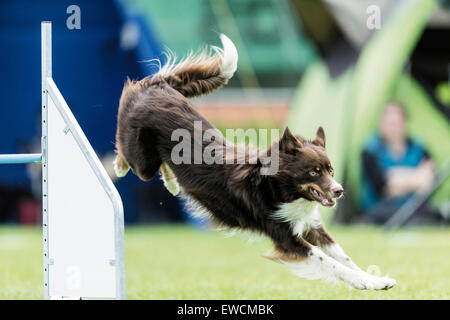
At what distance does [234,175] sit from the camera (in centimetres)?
451

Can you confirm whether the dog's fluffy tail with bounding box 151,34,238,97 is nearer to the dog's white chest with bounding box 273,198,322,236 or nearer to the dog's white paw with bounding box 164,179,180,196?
the dog's white paw with bounding box 164,179,180,196

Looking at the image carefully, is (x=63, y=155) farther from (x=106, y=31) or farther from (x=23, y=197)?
(x=23, y=197)

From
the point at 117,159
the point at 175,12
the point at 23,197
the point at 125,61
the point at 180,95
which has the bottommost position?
the point at 23,197

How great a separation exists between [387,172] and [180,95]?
18.7 feet

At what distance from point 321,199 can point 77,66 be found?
6000 millimetres

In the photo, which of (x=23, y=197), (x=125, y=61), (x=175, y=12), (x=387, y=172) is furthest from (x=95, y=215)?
(x=175, y=12)

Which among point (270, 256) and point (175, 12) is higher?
point (175, 12)

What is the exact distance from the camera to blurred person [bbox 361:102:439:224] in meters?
10.0

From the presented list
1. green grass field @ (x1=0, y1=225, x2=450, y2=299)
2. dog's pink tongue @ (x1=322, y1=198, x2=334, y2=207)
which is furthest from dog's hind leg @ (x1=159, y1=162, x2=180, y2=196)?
dog's pink tongue @ (x1=322, y1=198, x2=334, y2=207)

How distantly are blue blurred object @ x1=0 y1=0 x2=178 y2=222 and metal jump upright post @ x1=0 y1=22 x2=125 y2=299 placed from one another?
11.7 feet

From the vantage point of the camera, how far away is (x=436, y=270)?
19.4ft

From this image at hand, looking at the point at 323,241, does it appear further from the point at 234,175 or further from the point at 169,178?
the point at 169,178

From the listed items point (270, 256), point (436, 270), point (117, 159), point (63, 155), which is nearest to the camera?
point (63, 155)

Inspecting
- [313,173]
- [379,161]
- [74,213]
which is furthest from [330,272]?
[379,161]
